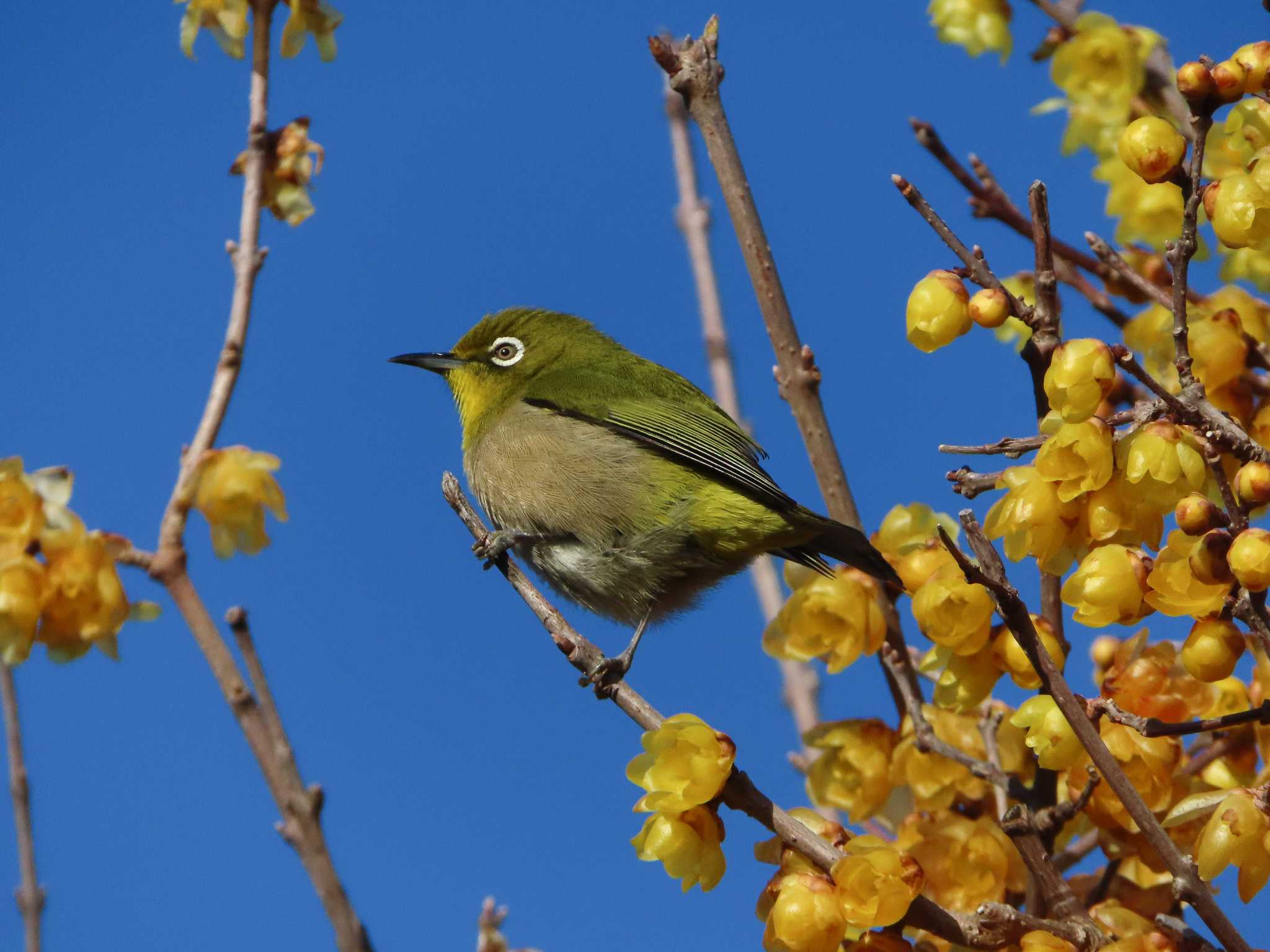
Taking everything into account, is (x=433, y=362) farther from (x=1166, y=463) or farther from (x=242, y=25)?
(x=1166, y=463)

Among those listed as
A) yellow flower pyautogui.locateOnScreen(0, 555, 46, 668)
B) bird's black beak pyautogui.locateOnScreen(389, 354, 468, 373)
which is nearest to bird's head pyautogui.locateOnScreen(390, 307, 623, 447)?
bird's black beak pyautogui.locateOnScreen(389, 354, 468, 373)

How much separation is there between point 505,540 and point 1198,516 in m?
3.28

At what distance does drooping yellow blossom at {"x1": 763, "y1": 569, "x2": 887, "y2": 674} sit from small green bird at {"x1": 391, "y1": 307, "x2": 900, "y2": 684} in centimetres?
89

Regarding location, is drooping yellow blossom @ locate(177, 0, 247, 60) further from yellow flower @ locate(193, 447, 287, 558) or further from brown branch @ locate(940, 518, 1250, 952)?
brown branch @ locate(940, 518, 1250, 952)

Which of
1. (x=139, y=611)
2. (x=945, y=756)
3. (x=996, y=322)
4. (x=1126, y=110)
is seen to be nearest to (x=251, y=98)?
(x=139, y=611)

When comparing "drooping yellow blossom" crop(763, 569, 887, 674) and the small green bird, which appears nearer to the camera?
"drooping yellow blossom" crop(763, 569, 887, 674)

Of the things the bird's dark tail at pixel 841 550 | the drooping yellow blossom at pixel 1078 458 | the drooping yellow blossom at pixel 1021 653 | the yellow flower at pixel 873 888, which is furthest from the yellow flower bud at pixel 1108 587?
the bird's dark tail at pixel 841 550

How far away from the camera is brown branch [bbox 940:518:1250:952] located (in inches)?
93.5

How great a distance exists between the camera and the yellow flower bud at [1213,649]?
2578 mm

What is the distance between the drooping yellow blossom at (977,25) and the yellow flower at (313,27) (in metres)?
2.20

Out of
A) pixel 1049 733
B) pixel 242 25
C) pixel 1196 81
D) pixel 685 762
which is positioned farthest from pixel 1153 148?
pixel 242 25

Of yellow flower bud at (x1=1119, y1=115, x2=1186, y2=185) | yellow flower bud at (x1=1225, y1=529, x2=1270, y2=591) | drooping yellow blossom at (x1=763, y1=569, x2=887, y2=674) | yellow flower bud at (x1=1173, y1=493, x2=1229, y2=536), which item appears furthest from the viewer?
drooping yellow blossom at (x1=763, y1=569, x2=887, y2=674)

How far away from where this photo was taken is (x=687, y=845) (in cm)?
287

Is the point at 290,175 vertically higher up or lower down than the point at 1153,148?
higher up
